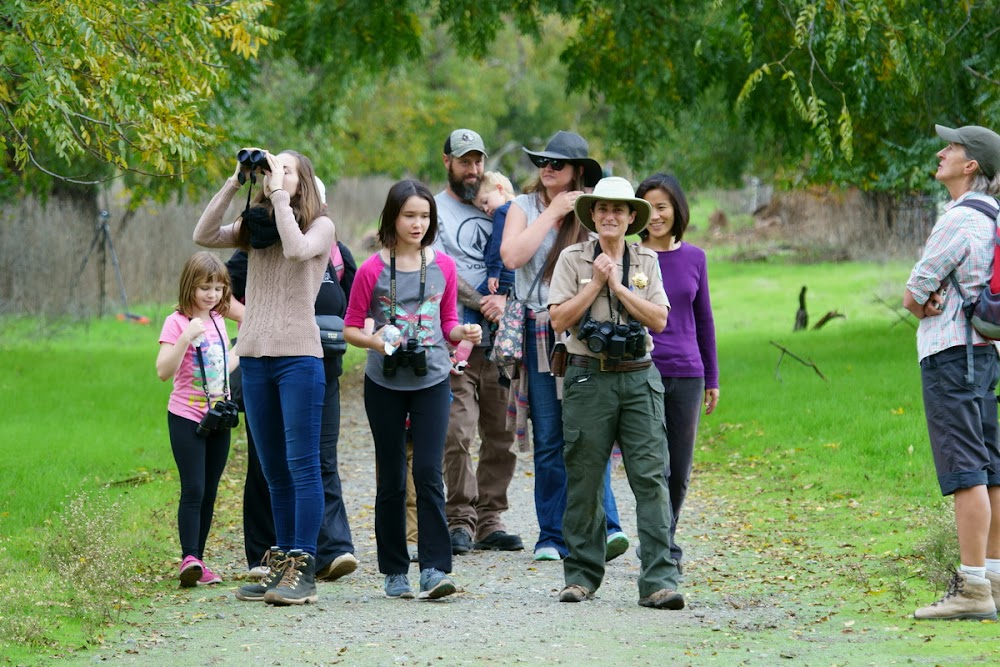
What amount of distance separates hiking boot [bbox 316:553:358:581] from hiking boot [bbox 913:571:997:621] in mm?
2826

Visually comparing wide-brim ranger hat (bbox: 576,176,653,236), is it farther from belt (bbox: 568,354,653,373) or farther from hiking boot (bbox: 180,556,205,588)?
hiking boot (bbox: 180,556,205,588)

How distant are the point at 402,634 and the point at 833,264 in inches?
1276

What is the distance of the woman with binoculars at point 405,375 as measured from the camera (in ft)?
22.3

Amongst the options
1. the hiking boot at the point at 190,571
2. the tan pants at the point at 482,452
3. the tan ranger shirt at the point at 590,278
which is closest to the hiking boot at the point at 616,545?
the tan pants at the point at 482,452

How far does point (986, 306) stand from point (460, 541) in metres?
3.37

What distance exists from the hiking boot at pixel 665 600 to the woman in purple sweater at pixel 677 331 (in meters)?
0.61

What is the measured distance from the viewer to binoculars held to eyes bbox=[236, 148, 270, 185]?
652 cm

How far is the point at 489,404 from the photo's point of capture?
858 cm

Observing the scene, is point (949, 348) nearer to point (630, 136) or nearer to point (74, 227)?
point (630, 136)

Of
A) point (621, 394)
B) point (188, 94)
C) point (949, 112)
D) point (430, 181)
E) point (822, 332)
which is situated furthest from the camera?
point (430, 181)

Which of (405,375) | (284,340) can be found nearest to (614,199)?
(405,375)

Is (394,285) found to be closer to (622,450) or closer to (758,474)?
(622,450)

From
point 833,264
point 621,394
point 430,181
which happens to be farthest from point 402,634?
point 430,181

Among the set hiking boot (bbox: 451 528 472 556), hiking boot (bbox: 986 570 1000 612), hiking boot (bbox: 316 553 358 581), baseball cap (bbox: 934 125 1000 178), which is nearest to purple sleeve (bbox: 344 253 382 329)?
hiking boot (bbox: 316 553 358 581)
